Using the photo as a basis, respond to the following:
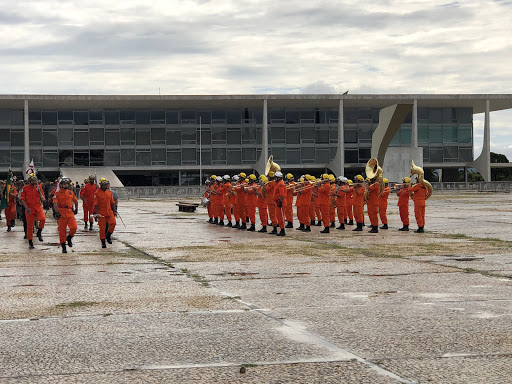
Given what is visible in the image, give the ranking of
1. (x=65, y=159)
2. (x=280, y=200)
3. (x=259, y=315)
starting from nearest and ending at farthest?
(x=259, y=315) → (x=280, y=200) → (x=65, y=159)

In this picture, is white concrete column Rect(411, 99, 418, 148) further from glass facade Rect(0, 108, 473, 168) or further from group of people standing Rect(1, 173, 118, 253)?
group of people standing Rect(1, 173, 118, 253)

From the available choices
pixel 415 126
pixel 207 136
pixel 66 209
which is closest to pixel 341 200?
pixel 66 209

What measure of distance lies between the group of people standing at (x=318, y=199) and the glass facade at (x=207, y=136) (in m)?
53.1

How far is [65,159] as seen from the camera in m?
79.3

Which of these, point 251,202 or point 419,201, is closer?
point 419,201

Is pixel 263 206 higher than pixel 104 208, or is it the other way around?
pixel 104 208

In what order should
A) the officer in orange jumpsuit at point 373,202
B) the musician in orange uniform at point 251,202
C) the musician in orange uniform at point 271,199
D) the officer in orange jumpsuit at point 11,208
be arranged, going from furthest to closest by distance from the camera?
the officer in orange jumpsuit at point 11,208 < the musician in orange uniform at point 251,202 < the officer in orange jumpsuit at point 373,202 < the musician in orange uniform at point 271,199

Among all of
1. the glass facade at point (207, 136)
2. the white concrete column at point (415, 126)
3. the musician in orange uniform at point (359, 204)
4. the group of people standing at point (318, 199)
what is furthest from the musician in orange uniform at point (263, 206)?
the white concrete column at point (415, 126)

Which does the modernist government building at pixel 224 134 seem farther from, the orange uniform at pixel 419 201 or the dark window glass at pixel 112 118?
the orange uniform at pixel 419 201

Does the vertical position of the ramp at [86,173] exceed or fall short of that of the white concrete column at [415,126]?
it falls short

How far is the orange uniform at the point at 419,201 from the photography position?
21906 mm

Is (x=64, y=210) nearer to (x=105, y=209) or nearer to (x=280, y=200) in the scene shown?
(x=105, y=209)

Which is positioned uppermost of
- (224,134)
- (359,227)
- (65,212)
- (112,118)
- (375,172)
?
(112,118)

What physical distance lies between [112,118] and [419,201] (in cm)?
6128
